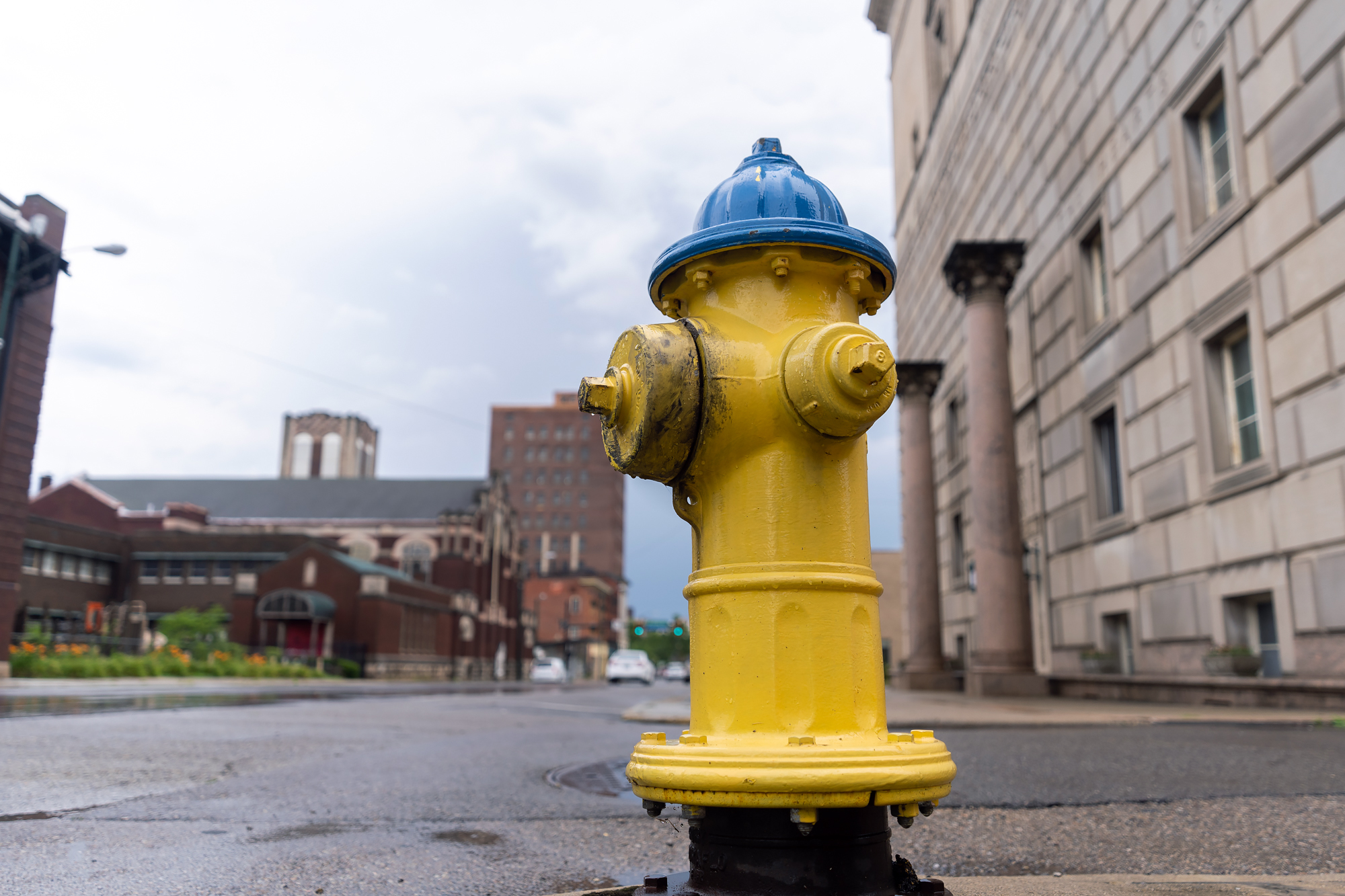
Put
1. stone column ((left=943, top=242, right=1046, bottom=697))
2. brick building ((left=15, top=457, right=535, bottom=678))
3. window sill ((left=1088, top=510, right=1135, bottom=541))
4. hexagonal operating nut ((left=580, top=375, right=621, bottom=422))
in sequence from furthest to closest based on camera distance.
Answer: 1. brick building ((left=15, top=457, right=535, bottom=678))
2. stone column ((left=943, top=242, right=1046, bottom=697))
3. window sill ((left=1088, top=510, right=1135, bottom=541))
4. hexagonal operating nut ((left=580, top=375, right=621, bottom=422))

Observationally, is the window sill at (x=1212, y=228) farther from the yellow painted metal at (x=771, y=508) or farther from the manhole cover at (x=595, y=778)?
the yellow painted metal at (x=771, y=508)

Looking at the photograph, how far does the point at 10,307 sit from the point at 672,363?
30.2 m

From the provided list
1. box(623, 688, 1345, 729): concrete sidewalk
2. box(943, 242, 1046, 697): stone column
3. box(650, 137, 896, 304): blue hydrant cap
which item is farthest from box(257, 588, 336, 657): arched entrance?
box(650, 137, 896, 304): blue hydrant cap

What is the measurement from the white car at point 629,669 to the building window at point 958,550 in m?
24.5

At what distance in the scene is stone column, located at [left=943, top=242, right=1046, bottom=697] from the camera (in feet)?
51.1

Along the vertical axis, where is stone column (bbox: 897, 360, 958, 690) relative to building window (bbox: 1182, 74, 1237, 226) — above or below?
below

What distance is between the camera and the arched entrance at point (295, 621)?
47.5 m

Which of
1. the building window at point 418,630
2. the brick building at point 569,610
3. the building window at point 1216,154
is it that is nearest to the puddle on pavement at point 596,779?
the building window at point 1216,154

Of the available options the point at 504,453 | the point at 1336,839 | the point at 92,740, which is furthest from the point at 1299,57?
the point at 504,453

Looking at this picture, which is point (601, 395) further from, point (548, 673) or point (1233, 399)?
point (548, 673)

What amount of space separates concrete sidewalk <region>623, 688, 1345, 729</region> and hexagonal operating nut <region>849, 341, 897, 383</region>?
5.77 meters

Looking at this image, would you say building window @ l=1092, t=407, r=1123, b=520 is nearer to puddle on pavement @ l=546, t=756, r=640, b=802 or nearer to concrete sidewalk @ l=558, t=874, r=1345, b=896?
puddle on pavement @ l=546, t=756, r=640, b=802

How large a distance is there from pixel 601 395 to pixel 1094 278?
15.7 m

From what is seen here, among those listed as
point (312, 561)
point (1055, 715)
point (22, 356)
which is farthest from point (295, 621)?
point (1055, 715)
